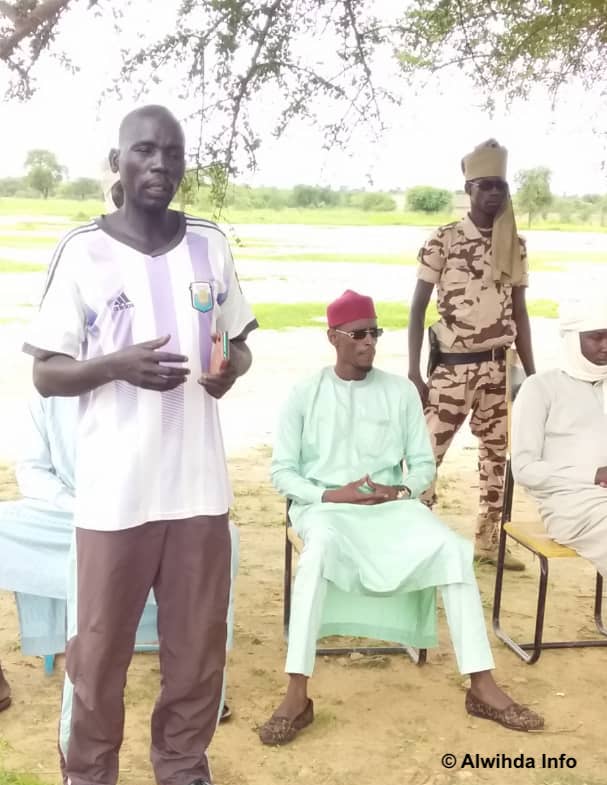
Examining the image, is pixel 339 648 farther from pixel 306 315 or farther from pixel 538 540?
pixel 306 315

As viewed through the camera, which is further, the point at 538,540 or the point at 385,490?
the point at 538,540

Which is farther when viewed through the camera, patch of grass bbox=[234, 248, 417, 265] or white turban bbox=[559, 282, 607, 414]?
patch of grass bbox=[234, 248, 417, 265]

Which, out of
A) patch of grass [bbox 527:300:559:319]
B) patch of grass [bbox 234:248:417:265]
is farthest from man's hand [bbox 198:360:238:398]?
patch of grass [bbox 234:248:417:265]

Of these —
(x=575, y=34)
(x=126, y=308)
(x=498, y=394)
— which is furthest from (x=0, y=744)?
(x=575, y=34)

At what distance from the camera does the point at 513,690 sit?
4.17 m

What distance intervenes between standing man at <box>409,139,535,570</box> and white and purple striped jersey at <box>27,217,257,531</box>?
8.86ft

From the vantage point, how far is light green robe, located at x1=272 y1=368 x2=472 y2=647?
3893 millimetres

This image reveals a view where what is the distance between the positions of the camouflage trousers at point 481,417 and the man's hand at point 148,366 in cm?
289

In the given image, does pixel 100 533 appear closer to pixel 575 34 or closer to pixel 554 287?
→ pixel 575 34

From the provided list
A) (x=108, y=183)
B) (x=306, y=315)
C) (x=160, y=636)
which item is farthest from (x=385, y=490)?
(x=306, y=315)

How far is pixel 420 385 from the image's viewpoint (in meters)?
5.48

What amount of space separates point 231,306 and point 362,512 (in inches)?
53.4

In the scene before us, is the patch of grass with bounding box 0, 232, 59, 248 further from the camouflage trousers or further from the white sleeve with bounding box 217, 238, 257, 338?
the white sleeve with bounding box 217, 238, 257, 338

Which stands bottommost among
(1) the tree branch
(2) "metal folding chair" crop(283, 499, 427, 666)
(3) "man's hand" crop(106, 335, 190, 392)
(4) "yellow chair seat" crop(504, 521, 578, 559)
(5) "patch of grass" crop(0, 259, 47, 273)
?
(5) "patch of grass" crop(0, 259, 47, 273)
